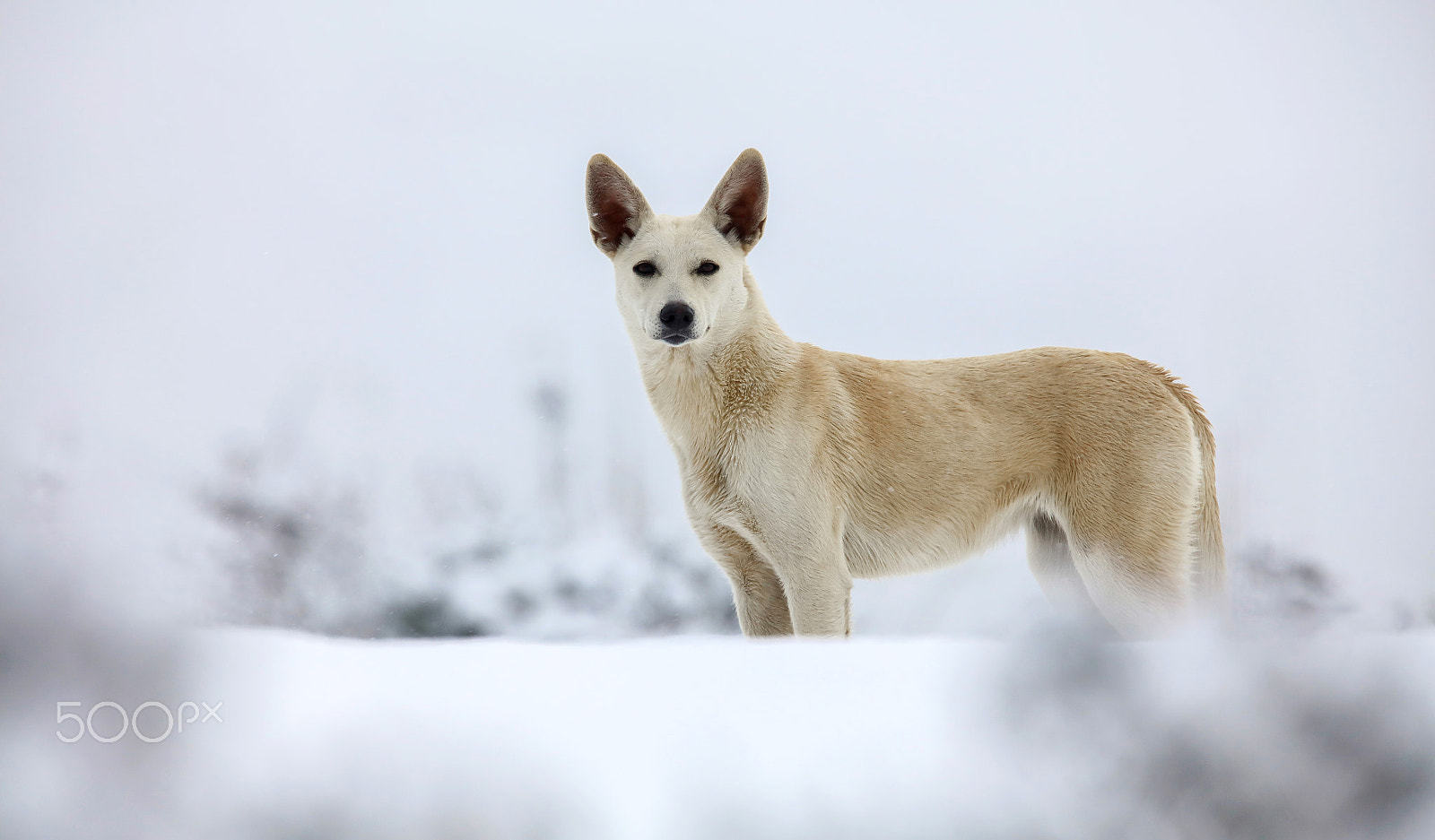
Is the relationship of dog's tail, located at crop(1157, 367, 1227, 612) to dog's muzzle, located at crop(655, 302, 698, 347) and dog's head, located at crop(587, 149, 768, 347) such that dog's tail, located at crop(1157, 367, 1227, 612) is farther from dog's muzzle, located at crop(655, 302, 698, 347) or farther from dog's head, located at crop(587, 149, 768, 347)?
dog's muzzle, located at crop(655, 302, 698, 347)

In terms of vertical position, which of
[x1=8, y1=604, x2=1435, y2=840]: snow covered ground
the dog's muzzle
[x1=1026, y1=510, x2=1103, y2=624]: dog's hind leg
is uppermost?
the dog's muzzle

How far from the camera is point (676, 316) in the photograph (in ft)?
8.31

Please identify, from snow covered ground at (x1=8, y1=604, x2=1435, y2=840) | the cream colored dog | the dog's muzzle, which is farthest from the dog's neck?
snow covered ground at (x1=8, y1=604, x2=1435, y2=840)

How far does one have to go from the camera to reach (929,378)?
9.92 ft

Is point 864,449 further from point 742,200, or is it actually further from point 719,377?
point 742,200

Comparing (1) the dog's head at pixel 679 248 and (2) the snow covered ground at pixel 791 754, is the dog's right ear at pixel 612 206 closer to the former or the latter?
(1) the dog's head at pixel 679 248

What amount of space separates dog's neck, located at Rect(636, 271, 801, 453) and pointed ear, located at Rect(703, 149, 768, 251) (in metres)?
0.21

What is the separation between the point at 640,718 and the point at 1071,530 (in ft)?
8.27

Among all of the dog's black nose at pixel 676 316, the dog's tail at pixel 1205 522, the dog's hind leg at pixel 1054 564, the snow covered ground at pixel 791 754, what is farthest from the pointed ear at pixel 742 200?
the snow covered ground at pixel 791 754

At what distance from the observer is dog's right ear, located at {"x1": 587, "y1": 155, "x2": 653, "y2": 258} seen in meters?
2.79

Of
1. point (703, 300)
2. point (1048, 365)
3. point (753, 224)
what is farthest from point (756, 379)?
point (1048, 365)

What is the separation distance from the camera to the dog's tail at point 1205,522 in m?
2.93

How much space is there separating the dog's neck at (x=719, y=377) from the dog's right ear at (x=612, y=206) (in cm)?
35

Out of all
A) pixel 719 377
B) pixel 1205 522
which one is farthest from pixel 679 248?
pixel 1205 522
